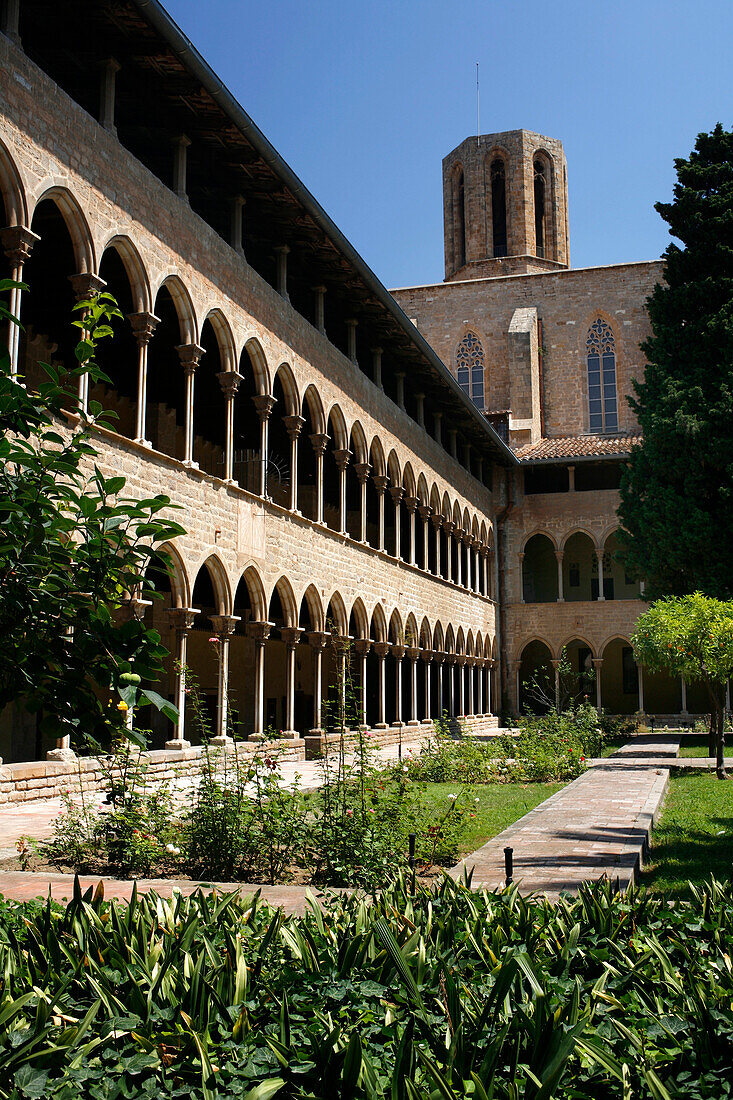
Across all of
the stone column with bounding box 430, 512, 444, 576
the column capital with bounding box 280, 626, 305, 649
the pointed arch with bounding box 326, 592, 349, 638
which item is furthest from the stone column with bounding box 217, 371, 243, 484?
the stone column with bounding box 430, 512, 444, 576

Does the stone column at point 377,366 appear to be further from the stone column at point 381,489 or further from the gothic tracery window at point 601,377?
the gothic tracery window at point 601,377

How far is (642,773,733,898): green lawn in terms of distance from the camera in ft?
23.2

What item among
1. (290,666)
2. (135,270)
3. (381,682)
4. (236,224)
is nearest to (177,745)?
(290,666)

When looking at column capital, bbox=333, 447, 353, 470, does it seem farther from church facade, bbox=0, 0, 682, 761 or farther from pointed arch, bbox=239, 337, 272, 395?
pointed arch, bbox=239, 337, 272, 395

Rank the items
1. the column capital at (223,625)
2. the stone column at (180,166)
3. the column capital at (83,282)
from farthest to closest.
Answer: the column capital at (223,625)
the stone column at (180,166)
the column capital at (83,282)

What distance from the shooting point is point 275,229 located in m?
17.2

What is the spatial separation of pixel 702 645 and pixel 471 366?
996 inches

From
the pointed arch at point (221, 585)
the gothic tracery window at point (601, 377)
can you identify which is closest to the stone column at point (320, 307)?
the pointed arch at point (221, 585)

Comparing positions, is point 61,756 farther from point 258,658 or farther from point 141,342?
point 258,658

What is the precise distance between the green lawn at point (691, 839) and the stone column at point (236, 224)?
10430 millimetres

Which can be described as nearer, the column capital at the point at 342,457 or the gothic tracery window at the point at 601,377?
the column capital at the point at 342,457

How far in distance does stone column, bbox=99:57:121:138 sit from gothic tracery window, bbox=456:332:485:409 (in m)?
27.2

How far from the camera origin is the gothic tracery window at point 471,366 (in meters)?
38.8

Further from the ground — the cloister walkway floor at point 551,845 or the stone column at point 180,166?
the stone column at point 180,166
